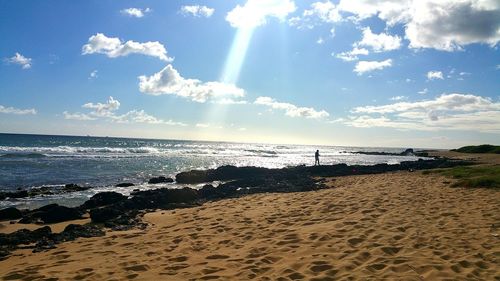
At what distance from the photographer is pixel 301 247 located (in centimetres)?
700

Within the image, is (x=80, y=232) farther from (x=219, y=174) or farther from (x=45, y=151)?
(x=45, y=151)

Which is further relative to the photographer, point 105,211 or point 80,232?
point 105,211

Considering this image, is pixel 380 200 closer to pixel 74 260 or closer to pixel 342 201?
pixel 342 201

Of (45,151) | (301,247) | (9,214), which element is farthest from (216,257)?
(45,151)

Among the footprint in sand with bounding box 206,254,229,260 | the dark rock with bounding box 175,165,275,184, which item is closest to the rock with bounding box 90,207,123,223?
the footprint in sand with bounding box 206,254,229,260

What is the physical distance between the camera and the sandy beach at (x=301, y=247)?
227 inches

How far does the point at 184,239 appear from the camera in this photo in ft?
27.5

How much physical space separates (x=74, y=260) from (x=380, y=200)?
351 inches

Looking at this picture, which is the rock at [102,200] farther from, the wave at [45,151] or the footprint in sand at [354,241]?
the wave at [45,151]

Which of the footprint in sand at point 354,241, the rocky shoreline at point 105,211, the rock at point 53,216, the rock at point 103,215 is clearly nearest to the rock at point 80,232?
the rocky shoreline at point 105,211

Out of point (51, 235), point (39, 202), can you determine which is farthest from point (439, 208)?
point (39, 202)

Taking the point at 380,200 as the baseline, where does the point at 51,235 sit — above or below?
below

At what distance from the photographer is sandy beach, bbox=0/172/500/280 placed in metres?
5.78

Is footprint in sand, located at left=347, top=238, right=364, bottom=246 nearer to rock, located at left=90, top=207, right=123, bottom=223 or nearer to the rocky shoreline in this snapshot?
the rocky shoreline
